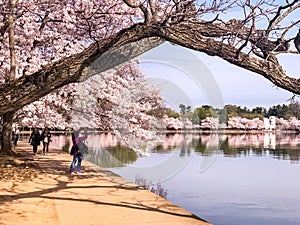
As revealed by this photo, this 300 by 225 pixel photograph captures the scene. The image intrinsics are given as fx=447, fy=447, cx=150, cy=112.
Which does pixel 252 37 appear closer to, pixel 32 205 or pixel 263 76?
pixel 263 76

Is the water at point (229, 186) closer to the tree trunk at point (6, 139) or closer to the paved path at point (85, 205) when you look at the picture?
the paved path at point (85, 205)

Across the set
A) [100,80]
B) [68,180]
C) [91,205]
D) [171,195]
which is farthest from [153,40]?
[100,80]

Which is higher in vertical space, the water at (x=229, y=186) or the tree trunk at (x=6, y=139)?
the tree trunk at (x=6, y=139)

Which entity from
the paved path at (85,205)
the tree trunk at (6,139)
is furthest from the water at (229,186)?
the tree trunk at (6,139)

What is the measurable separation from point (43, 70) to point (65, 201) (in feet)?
9.88

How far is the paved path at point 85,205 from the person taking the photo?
25.8 feet

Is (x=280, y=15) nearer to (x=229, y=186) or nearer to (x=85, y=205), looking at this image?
(x=85, y=205)

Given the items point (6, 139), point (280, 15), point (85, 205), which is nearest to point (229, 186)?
point (6, 139)

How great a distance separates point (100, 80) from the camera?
1962 centimetres

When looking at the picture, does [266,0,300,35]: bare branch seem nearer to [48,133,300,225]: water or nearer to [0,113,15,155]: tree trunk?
[48,133,300,225]: water

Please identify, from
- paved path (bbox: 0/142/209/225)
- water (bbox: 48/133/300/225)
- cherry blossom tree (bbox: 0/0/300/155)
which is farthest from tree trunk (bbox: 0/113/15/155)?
cherry blossom tree (bbox: 0/0/300/155)

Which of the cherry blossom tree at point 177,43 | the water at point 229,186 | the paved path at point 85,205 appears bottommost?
the water at point 229,186

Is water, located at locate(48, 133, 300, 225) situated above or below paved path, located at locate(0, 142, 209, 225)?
below

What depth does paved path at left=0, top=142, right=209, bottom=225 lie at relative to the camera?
7.85 m
